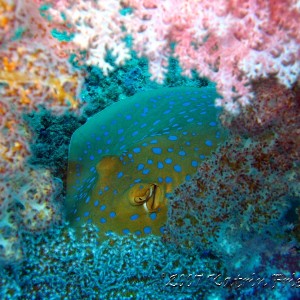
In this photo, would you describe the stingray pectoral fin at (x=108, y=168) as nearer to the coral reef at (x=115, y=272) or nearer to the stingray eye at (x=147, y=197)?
the stingray eye at (x=147, y=197)

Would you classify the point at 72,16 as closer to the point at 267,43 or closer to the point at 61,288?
the point at 267,43

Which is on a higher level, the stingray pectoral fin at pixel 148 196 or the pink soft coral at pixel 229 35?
the pink soft coral at pixel 229 35

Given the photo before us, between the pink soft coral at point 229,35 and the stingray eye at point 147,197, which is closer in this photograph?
the pink soft coral at point 229,35

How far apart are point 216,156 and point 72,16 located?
211 cm

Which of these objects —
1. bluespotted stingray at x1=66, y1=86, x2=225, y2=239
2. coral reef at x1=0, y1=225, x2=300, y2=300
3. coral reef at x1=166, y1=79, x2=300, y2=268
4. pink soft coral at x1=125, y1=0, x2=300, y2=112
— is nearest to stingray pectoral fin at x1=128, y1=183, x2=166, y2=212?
bluespotted stingray at x1=66, y1=86, x2=225, y2=239

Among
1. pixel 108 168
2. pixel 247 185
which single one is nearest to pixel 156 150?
pixel 108 168

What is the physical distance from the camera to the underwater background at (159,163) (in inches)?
100

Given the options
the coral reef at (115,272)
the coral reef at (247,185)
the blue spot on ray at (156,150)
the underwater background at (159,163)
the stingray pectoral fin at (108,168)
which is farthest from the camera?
the blue spot on ray at (156,150)

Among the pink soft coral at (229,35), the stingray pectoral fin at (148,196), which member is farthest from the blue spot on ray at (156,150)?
the pink soft coral at (229,35)

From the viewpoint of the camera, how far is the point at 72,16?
2564 mm

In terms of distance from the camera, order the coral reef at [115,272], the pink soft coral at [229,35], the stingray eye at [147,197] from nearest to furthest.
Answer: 1. the pink soft coral at [229,35]
2. the coral reef at [115,272]
3. the stingray eye at [147,197]

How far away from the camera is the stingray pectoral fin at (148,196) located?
155 inches

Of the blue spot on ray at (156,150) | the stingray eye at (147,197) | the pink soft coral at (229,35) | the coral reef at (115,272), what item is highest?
the pink soft coral at (229,35)

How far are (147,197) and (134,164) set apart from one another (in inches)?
22.5
